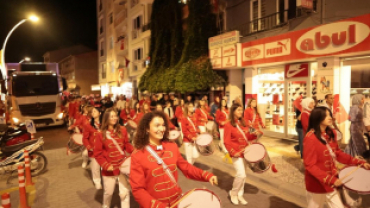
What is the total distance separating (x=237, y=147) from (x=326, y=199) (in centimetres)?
189

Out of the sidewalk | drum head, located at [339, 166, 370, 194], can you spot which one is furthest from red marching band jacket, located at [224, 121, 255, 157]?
drum head, located at [339, 166, 370, 194]

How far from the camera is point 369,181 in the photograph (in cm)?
318

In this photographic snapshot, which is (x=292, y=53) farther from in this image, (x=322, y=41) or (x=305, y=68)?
(x=322, y=41)

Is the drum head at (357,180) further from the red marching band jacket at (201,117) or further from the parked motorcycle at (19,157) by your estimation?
the parked motorcycle at (19,157)

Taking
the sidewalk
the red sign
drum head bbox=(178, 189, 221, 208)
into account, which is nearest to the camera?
drum head bbox=(178, 189, 221, 208)

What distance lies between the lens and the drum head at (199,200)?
228 cm

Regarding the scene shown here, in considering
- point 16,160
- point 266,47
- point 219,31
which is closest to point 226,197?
point 16,160

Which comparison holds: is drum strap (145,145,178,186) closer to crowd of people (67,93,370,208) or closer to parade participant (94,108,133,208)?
crowd of people (67,93,370,208)

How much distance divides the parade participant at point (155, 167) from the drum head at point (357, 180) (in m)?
1.77

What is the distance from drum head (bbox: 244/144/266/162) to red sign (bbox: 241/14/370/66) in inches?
223

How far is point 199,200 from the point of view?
Answer: 2.33 meters

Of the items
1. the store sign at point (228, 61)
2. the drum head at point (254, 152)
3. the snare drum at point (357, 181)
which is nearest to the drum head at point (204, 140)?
the drum head at point (254, 152)

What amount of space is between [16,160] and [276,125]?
9.78m

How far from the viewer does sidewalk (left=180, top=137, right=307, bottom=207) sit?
18.4 feet
